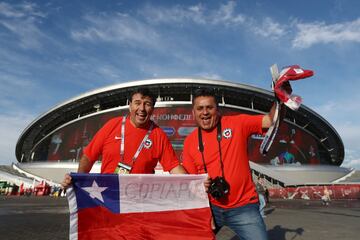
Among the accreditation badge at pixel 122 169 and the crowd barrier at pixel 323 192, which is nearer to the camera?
the accreditation badge at pixel 122 169

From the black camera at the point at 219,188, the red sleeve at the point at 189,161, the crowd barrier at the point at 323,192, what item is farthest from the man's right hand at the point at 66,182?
the crowd barrier at the point at 323,192

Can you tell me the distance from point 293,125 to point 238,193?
52.5 metres

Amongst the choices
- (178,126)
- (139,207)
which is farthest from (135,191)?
(178,126)

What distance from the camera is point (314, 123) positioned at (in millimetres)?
55719

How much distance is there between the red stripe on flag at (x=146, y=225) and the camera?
3.16 m

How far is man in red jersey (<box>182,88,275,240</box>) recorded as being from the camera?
3.04 meters

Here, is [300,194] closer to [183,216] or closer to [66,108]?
[183,216]

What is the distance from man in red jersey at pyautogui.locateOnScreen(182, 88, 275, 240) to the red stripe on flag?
0.21m

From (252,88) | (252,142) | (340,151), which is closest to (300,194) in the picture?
(252,142)

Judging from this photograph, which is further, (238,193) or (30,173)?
(30,173)

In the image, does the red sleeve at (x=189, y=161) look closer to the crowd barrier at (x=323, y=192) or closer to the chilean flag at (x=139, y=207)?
the chilean flag at (x=139, y=207)

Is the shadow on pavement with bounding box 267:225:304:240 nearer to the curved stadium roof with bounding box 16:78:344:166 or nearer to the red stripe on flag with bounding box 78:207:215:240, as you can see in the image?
the red stripe on flag with bounding box 78:207:215:240

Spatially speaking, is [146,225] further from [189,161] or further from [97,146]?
[97,146]

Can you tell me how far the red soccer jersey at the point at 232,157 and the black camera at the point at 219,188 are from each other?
0.08 metres
